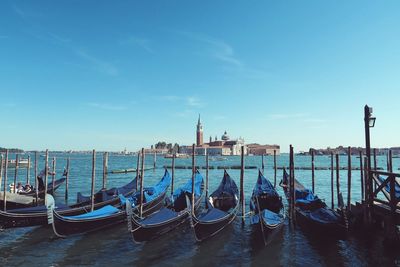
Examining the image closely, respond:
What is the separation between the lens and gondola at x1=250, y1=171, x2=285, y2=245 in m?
8.12

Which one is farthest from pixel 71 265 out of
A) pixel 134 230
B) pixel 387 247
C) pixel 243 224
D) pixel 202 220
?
pixel 387 247

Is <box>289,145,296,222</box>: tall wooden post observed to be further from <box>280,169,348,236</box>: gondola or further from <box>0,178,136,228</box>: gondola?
<box>0,178,136,228</box>: gondola

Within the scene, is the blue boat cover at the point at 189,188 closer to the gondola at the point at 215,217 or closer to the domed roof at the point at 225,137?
the gondola at the point at 215,217

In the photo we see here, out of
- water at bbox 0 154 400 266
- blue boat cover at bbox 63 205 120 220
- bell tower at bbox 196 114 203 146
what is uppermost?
bell tower at bbox 196 114 203 146

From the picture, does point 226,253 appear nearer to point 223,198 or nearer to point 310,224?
point 310,224

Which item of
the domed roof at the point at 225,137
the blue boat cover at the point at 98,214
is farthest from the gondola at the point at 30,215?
the domed roof at the point at 225,137

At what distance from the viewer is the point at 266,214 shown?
30.1 feet

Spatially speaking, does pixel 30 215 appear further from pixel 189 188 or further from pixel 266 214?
pixel 266 214

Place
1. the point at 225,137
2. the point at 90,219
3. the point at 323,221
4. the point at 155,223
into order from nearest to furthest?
the point at 155,223
the point at 323,221
the point at 90,219
the point at 225,137

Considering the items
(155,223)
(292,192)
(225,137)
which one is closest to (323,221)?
(292,192)

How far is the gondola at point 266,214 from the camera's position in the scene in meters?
8.12

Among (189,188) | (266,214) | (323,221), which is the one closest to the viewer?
(323,221)

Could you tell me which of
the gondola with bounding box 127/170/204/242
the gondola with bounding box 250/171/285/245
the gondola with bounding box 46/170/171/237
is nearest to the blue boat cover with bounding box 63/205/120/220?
the gondola with bounding box 46/170/171/237

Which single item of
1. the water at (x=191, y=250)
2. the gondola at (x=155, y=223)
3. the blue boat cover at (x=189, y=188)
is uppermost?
the blue boat cover at (x=189, y=188)
